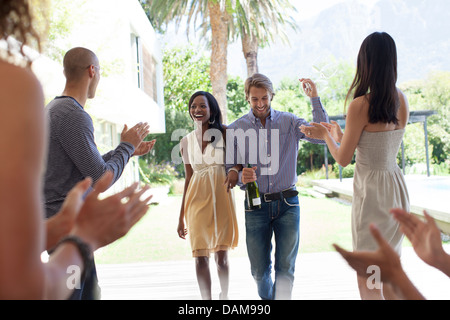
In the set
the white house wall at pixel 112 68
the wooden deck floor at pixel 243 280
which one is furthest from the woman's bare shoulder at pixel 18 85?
the white house wall at pixel 112 68

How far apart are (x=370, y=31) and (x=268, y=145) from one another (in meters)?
57.3

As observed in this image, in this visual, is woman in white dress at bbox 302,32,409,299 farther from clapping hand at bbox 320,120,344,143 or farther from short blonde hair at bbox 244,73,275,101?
short blonde hair at bbox 244,73,275,101

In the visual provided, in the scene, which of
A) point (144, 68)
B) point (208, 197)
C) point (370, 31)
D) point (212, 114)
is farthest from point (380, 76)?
point (370, 31)

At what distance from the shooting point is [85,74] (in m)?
1.97

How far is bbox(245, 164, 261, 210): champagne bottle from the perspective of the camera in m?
2.67

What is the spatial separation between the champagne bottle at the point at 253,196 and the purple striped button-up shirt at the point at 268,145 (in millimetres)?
69

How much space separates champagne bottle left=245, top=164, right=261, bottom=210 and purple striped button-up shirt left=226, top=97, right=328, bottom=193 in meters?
0.07

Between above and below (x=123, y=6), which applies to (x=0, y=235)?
below

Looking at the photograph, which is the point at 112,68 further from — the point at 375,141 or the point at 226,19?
the point at 375,141

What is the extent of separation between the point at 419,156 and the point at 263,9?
9.74 meters
